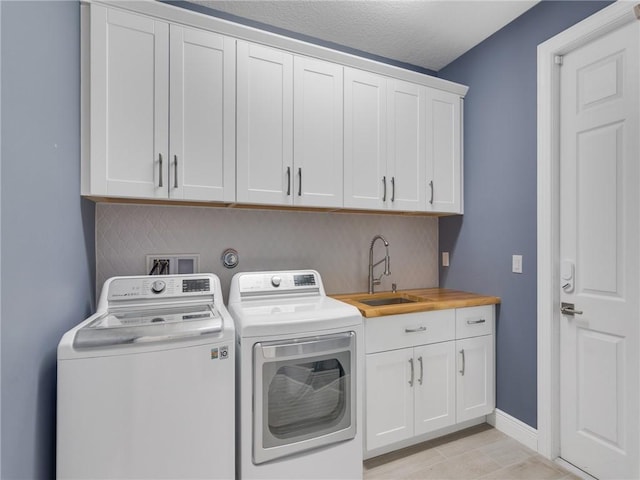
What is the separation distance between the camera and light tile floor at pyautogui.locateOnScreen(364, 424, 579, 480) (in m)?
1.80

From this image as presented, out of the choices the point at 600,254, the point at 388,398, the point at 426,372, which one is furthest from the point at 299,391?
the point at 600,254

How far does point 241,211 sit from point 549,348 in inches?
81.7

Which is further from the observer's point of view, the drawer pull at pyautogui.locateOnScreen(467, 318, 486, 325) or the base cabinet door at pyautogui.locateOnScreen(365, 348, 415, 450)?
the drawer pull at pyautogui.locateOnScreen(467, 318, 486, 325)

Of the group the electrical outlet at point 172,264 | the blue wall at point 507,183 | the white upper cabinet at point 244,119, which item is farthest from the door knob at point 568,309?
the electrical outlet at point 172,264

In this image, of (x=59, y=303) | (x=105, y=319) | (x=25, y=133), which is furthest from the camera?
(x=105, y=319)

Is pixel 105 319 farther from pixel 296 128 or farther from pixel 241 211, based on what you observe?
pixel 296 128

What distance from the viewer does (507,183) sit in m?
2.21

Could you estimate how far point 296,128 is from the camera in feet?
6.49

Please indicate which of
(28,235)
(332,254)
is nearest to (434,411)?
(332,254)

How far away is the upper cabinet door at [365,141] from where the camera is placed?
2.12 metres

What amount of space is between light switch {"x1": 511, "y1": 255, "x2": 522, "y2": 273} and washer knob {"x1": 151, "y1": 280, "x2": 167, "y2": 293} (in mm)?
2160

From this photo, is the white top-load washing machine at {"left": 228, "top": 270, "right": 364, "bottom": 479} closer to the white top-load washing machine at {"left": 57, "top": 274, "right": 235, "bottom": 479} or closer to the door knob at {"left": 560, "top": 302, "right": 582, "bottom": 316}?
the white top-load washing machine at {"left": 57, "top": 274, "right": 235, "bottom": 479}

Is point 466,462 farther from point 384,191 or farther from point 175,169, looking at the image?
point 175,169

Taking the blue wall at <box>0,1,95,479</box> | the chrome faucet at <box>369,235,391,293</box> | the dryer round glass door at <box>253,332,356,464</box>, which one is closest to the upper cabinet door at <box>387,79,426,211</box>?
the chrome faucet at <box>369,235,391,293</box>
